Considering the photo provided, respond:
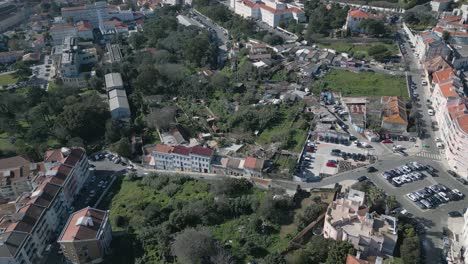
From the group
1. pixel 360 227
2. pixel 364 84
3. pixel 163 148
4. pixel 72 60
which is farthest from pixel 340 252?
pixel 72 60

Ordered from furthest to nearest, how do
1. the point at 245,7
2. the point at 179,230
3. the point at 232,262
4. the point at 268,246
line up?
the point at 245,7 < the point at 179,230 < the point at 268,246 < the point at 232,262

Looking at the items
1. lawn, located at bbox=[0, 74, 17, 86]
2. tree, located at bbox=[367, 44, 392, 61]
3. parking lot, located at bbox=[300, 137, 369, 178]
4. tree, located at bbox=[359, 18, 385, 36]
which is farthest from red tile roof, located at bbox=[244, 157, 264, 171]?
lawn, located at bbox=[0, 74, 17, 86]

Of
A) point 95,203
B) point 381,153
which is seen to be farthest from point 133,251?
point 381,153

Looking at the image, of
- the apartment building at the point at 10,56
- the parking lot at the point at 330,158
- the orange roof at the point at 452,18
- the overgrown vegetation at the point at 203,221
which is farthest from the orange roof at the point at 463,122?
the apartment building at the point at 10,56

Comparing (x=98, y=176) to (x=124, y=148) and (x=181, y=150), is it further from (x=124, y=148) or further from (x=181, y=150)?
(x=181, y=150)

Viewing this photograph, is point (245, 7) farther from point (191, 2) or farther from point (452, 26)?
point (452, 26)
